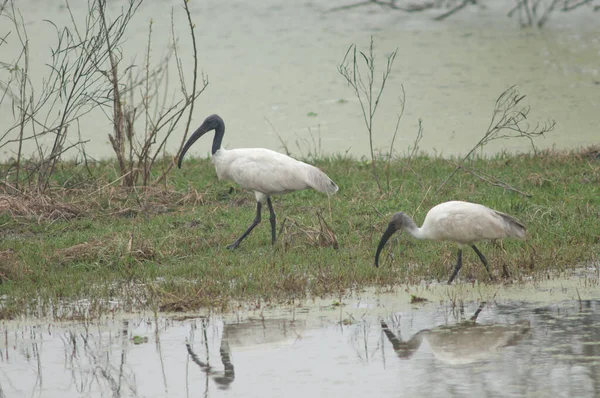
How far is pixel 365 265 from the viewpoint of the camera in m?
7.43

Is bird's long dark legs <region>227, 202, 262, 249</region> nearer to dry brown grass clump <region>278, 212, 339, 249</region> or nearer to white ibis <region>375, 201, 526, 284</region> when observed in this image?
dry brown grass clump <region>278, 212, 339, 249</region>

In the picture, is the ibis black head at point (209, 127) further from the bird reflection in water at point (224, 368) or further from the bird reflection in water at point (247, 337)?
the bird reflection in water at point (224, 368)

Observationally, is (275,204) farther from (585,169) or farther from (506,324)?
(506,324)

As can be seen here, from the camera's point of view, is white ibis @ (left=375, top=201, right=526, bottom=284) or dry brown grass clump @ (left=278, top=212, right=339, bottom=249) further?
dry brown grass clump @ (left=278, top=212, right=339, bottom=249)

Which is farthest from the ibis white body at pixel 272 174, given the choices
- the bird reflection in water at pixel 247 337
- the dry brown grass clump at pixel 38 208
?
the bird reflection in water at pixel 247 337

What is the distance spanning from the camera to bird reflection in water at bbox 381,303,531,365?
525cm

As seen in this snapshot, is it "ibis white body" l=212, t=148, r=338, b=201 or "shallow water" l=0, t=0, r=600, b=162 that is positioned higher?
"shallow water" l=0, t=0, r=600, b=162

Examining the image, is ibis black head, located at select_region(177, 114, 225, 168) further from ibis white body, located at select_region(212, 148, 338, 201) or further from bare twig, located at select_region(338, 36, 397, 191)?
bare twig, located at select_region(338, 36, 397, 191)

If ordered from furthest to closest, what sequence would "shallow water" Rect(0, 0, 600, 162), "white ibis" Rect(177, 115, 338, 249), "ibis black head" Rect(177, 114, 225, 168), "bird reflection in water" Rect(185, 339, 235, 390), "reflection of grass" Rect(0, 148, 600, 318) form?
"shallow water" Rect(0, 0, 600, 162)
"ibis black head" Rect(177, 114, 225, 168)
"white ibis" Rect(177, 115, 338, 249)
"reflection of grass" Rect(0, 148, 600, 318)
"bird reflection in water" Rect(185, 339, 235, 390)

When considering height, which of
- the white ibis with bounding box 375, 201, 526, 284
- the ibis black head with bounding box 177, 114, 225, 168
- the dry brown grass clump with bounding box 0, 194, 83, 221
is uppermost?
the ibis black head with bounding box 177, 114, 225, 168

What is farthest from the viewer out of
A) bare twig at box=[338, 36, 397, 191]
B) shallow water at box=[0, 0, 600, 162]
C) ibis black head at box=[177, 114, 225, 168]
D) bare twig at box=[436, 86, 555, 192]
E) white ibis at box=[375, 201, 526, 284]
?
shallow water at box=[0, 0, 600, 162]

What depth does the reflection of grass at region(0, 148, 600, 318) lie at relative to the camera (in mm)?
6988

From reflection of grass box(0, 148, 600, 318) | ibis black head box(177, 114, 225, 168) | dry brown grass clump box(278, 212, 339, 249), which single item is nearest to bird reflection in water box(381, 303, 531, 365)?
reflection of grass box(0, 148, 600, 318)

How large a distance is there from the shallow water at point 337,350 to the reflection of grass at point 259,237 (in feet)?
1.24
